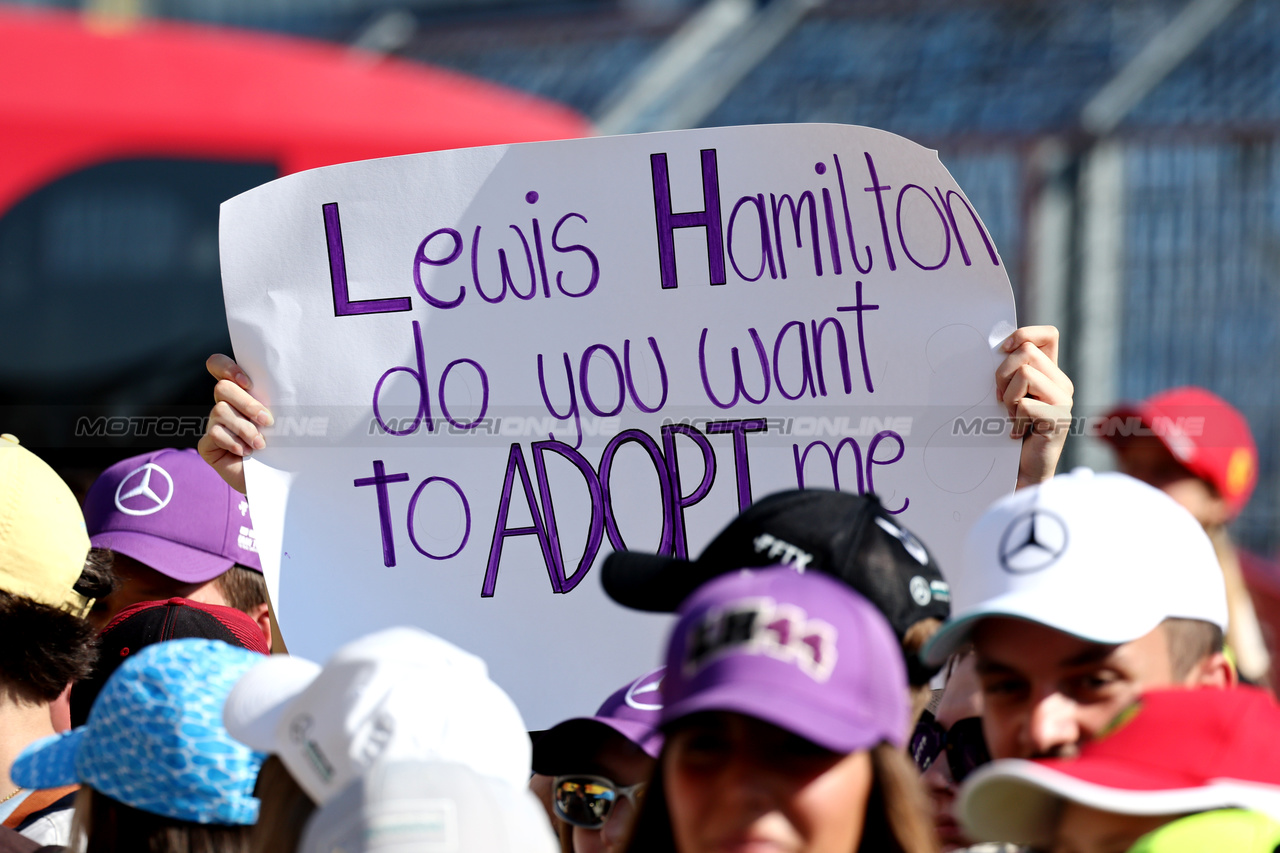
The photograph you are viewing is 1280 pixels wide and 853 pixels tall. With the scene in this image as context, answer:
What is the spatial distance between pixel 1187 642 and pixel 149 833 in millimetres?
1254

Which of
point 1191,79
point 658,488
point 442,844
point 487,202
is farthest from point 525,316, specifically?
point 1191,79

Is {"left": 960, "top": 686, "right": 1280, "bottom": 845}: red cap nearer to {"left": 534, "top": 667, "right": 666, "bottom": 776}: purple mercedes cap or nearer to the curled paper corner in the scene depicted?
{"left": 534, "top": 667, "right": 666, "bottom": 776}: purple mercedes cap

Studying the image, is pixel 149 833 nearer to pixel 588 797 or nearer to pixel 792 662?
pixel 588 797

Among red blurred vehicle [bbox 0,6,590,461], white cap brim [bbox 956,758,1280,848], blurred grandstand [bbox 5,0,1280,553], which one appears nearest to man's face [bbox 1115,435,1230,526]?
blurred grandstand [bbox 5,0,1280,553]

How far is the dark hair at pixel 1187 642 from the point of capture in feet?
5.50

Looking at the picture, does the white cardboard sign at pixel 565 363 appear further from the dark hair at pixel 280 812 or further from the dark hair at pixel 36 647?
the dark hair at pixel 280 812

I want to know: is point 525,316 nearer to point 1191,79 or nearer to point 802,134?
point 802,134

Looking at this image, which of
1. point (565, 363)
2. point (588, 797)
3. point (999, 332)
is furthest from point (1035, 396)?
point (588, 797)

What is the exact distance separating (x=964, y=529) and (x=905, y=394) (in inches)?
9.3

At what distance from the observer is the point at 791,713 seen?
1.33m

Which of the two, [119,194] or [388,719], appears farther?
[119,194]

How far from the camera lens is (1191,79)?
5.70 metres

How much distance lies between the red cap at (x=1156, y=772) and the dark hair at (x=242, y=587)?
1.85 metres

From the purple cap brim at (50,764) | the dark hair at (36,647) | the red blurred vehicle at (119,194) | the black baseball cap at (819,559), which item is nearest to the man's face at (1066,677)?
the black baseball cap at (819,559)
